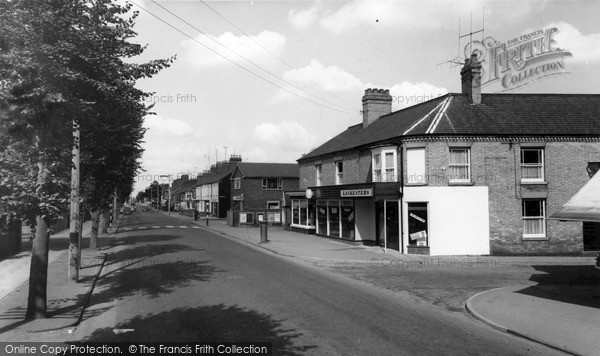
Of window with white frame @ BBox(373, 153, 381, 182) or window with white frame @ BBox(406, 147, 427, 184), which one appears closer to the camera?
window with white frame @ BBox(406, 147, 427, 184)

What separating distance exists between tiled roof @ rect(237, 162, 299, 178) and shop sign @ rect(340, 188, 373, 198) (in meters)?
28.7

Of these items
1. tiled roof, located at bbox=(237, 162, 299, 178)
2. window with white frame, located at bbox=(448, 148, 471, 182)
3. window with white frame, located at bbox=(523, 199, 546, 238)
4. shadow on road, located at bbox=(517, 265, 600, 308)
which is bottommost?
shadow on road, located at bbox=(517, 265, 600, 308)

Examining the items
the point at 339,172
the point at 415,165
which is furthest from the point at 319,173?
the point at 415,165

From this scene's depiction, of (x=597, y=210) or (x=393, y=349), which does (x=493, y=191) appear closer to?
(x=597, y=210)

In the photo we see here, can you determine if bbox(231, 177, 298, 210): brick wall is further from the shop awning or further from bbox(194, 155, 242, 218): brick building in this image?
the shop awning

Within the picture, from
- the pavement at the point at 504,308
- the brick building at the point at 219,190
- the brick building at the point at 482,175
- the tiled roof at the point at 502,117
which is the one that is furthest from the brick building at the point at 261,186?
the pavement at the point at 504,308

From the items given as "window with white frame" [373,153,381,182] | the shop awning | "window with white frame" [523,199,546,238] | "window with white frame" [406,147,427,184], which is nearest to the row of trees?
the shop awning

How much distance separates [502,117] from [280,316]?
18.1m

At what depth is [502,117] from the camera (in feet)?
74.2

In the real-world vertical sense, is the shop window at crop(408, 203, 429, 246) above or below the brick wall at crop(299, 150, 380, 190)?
below

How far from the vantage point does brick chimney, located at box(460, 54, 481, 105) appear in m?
23.3

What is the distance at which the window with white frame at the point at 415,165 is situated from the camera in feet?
69.4

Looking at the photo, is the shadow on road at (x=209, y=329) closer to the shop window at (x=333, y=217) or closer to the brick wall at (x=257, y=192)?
the shop window at (x=333, y=217)

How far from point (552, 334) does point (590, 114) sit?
19422 millimetres
